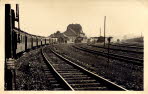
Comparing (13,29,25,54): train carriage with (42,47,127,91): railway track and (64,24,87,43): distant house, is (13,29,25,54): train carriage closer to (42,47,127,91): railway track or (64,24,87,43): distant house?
(64,24,87,43): distant house

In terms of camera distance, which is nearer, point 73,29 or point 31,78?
point 73,29

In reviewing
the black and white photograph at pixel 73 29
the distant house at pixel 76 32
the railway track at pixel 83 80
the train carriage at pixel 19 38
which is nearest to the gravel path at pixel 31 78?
the black and white photograph at pixel 73 29

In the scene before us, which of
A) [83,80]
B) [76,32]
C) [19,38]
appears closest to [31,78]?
[83,80]

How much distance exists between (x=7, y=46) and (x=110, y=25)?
269 centimetres

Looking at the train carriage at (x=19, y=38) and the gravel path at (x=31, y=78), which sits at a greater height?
the train carriage at (x=19, y=38)

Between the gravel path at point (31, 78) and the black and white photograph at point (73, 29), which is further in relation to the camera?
the gravel path at point (31, 78)

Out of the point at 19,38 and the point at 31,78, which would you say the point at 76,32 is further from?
the point at 31,78

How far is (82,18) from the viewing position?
6.18 meters

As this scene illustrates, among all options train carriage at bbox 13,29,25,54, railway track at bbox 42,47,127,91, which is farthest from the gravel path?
train carriage at bbox 13,29,25,54

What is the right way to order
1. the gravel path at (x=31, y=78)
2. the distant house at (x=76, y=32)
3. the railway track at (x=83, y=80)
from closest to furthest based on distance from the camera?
1. the railway track at (x=83, y=80)
2. the gravel path at (x=31, y=78)
3. the distant house at (x=76, y=32)

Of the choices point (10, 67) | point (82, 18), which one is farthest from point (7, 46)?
point (82, 18)

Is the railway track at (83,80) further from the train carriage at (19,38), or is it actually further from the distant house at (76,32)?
the train carriage at (19,38)

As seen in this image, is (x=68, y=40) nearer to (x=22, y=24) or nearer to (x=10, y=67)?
(x=22, y=24)

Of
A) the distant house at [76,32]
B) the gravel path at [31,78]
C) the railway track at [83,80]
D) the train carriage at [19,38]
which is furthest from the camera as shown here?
the train carriage at [19,38]
